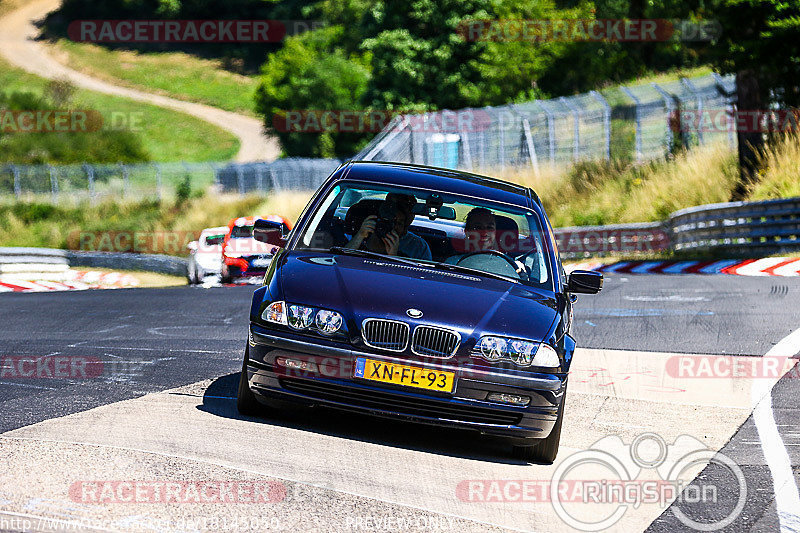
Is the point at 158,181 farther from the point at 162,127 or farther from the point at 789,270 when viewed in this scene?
the point at 162,127

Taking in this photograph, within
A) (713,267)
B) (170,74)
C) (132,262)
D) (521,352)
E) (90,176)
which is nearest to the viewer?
(521,352)

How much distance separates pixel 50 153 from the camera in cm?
6788

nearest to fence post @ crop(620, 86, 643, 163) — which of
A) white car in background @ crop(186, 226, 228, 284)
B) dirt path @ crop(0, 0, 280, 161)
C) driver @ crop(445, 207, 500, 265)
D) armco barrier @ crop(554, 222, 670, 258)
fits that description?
armco barrier @ crop(554, 222, 670, 258)

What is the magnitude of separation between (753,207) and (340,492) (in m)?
16.4

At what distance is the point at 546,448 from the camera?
634 cm

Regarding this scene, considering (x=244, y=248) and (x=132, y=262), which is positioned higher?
(x=244, y=248)

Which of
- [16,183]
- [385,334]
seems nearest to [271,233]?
[385,334]

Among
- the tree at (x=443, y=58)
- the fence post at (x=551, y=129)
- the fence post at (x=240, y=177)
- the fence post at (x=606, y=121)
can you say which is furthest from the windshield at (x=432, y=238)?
the tree at (x=443, y=58)

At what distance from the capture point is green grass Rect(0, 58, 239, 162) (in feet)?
290

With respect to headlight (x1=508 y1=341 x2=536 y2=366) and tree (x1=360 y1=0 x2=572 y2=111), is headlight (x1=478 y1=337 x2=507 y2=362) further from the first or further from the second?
tree (x1=360 y1=0 x2=572 y2=111)

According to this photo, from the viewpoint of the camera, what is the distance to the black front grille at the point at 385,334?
6090 millimetres

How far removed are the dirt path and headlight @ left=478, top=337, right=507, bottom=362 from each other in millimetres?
80569

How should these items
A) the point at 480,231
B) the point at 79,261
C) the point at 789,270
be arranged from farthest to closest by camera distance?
the point at 79,261 < the point at 789,270 < the point at 480,231

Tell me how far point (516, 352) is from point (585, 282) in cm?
138
